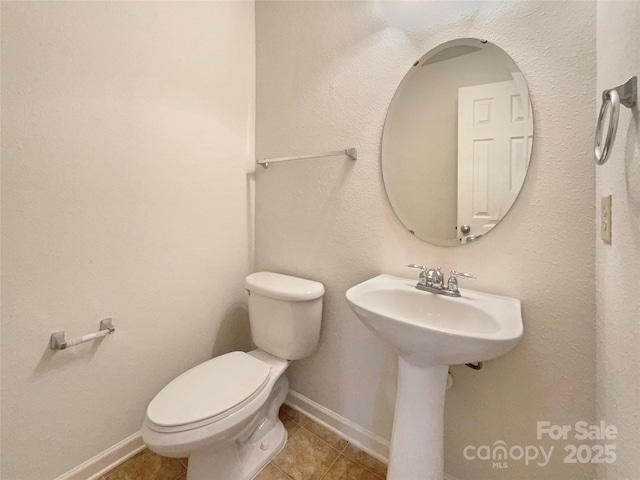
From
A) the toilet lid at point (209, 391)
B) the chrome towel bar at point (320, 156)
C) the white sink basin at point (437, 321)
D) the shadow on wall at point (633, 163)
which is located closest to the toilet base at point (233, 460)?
the toilet lid at point (209, 391)

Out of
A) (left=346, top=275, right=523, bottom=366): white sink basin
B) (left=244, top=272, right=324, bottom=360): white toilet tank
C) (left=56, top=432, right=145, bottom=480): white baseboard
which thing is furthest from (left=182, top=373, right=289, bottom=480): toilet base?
(left=346, top=275, right=523, bottom=366): white sink basin

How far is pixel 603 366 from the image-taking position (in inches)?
27.8

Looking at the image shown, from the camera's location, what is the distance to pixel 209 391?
3.21 ft

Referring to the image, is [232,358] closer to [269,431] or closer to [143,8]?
[269,431]

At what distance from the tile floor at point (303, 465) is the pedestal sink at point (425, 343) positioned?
314 mm

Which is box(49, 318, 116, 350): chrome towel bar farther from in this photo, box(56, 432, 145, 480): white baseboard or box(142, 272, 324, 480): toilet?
box(56, 432, 145, 480): white baseboard

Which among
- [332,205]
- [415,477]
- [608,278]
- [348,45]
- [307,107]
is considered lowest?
[415,477]

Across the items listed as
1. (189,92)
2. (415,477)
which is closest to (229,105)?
(189,92)

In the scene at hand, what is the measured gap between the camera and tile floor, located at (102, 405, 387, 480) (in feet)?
3.57

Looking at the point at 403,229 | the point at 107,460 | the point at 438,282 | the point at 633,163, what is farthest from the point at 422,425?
the point at 107,460

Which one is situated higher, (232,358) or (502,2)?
(502,2)

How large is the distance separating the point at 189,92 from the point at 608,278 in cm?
173

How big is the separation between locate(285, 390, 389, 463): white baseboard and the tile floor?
26mm

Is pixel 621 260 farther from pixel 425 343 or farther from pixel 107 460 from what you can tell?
pixel 107 460
